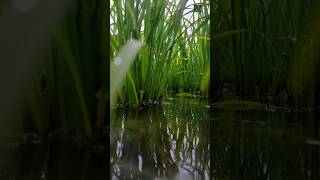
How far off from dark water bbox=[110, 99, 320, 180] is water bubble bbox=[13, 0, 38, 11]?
227 mm

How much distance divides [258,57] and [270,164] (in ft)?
2.92

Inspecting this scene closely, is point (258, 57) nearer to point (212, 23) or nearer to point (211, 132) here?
point (212, 23)

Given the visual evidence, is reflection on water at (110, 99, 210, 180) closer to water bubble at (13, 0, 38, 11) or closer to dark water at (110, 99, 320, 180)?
dark water at (110, 99, 320, 180)

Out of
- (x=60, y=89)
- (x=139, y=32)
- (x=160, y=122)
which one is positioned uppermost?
(x=139, y=32)

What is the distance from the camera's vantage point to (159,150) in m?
0.53

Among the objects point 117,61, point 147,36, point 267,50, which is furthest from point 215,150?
point 147,36

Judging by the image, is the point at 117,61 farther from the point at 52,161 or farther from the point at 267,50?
the point at 52,161

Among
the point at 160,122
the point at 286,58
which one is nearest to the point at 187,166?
the point at 160,122

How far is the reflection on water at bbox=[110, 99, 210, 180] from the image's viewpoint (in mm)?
397

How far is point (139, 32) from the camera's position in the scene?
135cm

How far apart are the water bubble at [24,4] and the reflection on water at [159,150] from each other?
23 cm

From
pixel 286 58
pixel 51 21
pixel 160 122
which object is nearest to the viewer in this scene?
pixel 51 21

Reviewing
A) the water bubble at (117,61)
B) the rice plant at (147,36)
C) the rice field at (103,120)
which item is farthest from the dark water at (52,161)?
the rice plant at (147,36)

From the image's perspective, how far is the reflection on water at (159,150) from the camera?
1.30 ft
